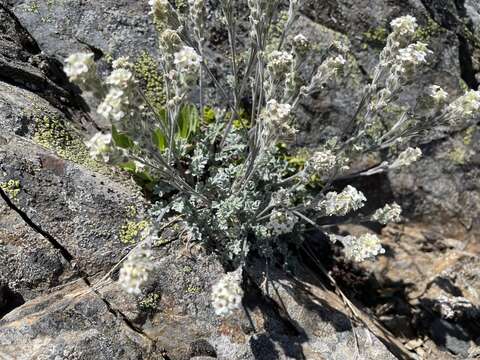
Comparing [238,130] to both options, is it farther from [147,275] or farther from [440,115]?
[147,275]

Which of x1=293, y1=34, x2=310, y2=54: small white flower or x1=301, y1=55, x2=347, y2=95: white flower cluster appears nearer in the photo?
x1=301, y1=55, x2=347, y2=95: white flower cluster

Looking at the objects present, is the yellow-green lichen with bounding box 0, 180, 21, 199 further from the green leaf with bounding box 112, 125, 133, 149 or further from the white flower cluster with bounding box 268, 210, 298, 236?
the white flower cluster with bounding box 268, 210, 298, 236

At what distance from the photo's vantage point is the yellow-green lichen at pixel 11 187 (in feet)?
10.7

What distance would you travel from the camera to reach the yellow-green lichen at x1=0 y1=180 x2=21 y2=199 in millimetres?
3273

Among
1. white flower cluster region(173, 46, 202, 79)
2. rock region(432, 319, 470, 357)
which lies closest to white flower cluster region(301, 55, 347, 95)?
white flower cluster region(173, 46, 202, 79)

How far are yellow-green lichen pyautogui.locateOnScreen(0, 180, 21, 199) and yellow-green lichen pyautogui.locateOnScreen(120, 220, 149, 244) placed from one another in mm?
728

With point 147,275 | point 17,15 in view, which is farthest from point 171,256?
point 17,15

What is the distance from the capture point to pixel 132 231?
3.52 m

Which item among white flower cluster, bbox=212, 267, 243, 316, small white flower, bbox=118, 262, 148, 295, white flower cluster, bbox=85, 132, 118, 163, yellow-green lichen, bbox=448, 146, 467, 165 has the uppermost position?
white flower cluster, bbox=85, 132, 118, 163

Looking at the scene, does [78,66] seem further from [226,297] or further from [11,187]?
[226,297]

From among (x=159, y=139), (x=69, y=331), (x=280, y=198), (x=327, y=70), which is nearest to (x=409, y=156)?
(x=327, y=70)

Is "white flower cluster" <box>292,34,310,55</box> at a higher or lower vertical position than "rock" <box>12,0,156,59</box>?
higher

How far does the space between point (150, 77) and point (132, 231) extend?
58.3 inches

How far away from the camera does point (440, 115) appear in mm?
3420
